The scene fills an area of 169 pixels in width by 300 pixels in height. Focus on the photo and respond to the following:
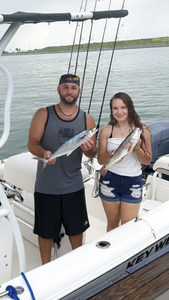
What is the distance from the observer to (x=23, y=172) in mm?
2656

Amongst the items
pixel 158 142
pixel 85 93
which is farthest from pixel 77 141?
pixel 85 93

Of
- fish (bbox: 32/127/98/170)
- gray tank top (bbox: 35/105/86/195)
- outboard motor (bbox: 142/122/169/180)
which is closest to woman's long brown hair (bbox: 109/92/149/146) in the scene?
gray tank top (bbox: 35/105/86/195)

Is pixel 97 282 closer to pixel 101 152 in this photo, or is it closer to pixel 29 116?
pixel 101 152

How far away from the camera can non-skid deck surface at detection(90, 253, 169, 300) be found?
1.99m

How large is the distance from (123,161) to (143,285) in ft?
2.71

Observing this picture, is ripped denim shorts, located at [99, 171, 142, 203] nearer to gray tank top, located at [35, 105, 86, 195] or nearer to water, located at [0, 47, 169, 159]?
gray tank top, located at [35, 105, 86, 195]

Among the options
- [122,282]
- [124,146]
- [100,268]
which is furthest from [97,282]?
[124,146]

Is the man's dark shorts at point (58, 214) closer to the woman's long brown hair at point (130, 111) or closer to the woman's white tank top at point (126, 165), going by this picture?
the woman's white tank top at point (126, 165)

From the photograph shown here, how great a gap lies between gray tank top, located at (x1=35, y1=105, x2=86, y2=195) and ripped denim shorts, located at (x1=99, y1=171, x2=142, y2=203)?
190mm

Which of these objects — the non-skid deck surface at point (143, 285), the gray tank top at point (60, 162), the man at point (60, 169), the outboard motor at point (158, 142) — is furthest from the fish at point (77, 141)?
the outboard motor at point (158, 142)

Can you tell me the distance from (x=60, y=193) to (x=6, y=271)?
24.0 inches

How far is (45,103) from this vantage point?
10867 millimetres

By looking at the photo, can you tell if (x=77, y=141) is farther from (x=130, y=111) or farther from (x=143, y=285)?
(x=143, y=285)

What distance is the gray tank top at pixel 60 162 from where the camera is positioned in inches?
84.5
